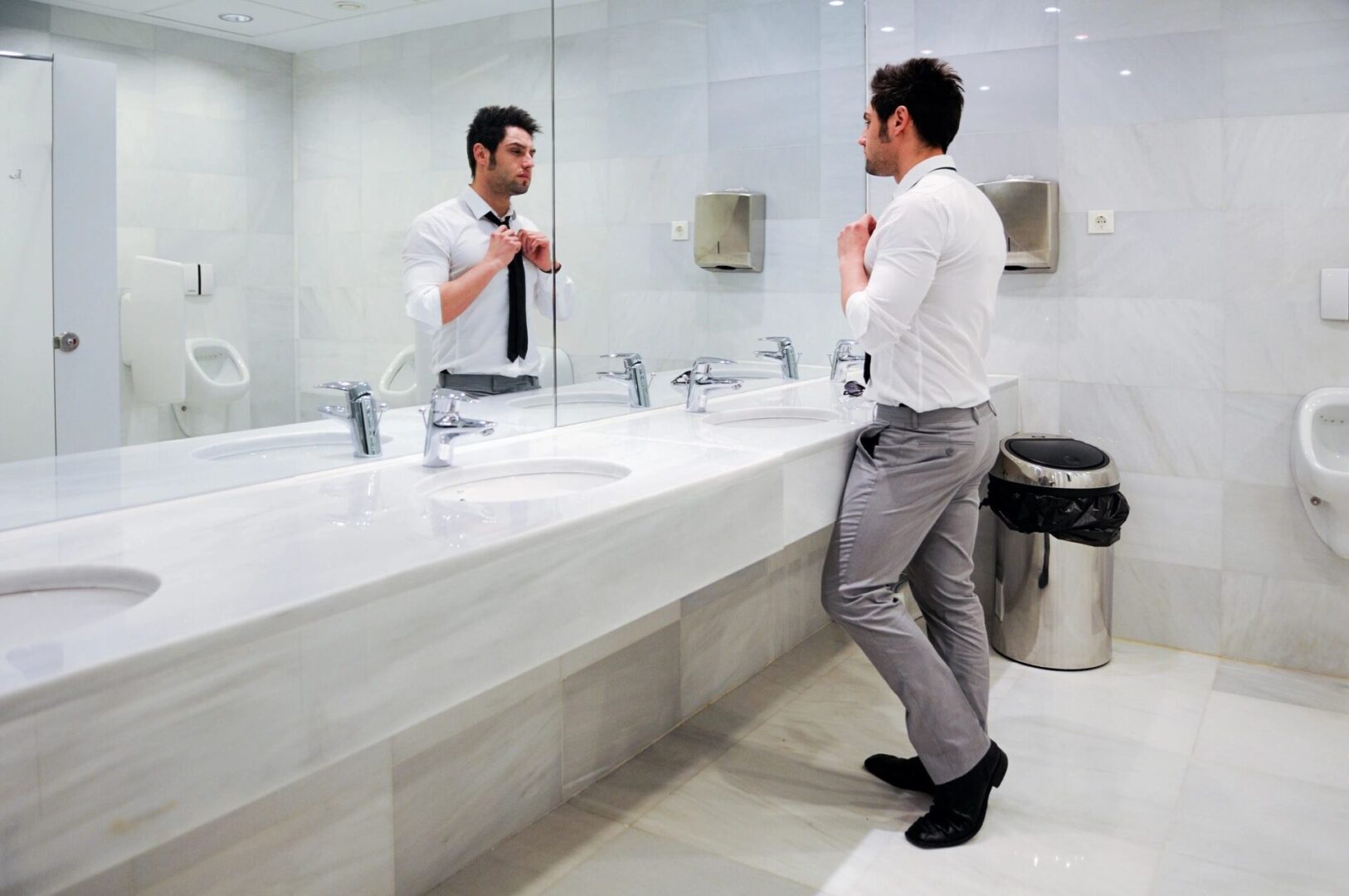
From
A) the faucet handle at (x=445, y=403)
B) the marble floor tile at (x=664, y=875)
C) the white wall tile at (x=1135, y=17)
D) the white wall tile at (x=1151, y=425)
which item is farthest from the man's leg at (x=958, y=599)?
the white wall tile at (x=1135, y=17)

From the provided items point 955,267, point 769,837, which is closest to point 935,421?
point 955,267

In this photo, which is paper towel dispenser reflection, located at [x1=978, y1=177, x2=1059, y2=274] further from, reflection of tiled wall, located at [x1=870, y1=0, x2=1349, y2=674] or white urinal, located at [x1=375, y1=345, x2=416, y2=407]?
white urinal, located at [x1=375, y1=345, x2=416, y2=407]

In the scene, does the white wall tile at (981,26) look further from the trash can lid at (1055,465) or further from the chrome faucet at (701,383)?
the chrome faucet at (701,383)

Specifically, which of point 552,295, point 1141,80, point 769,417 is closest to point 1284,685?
point 769,417

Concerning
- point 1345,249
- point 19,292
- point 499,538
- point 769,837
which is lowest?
point 769,837

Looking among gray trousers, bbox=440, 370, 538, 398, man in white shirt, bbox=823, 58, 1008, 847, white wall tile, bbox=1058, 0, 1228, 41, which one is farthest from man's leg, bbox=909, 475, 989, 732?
white wall tile, bbox=1058, 0, 1228, 41

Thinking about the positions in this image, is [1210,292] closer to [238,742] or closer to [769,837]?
[769,837]

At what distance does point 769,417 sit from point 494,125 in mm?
1176

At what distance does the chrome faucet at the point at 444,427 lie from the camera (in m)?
2.01

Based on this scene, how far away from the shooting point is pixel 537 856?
2238 millimetres

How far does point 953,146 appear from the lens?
374 centimetres

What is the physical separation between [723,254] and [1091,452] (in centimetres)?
138

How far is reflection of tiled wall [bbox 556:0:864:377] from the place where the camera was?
265cm

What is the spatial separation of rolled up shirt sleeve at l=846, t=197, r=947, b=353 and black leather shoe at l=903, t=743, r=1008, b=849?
98cm
